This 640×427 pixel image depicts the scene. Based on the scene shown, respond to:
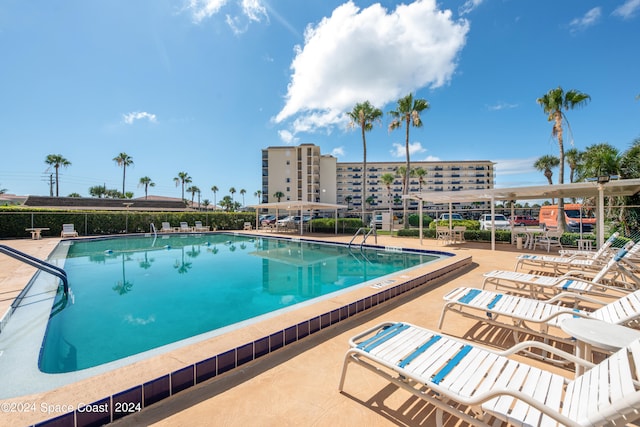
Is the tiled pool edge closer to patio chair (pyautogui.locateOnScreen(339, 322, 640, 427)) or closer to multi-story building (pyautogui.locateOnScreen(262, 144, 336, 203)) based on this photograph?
patio chair (pyautogui.locateOnScreen(339, 322, 640, 427))

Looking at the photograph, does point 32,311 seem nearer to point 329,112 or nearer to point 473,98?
point 473,98

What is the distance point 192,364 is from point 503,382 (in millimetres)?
2467

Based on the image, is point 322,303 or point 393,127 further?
point 393,127

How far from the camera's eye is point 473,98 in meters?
19.6

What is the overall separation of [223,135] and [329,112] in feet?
36.0

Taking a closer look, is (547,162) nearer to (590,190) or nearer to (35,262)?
(590,190)

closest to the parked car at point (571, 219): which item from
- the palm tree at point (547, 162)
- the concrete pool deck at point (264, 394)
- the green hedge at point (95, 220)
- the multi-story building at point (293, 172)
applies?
the palm tree at point (547, 162)

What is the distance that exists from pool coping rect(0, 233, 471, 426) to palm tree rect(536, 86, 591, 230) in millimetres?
17637

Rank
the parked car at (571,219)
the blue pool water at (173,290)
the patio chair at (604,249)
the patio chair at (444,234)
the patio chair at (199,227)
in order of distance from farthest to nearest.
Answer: the patio chair at (199,227)
the parked car at (571,219)
the patio chair at (444,234)
the patio chair at (604,249)
the blue pool water at (173,290)

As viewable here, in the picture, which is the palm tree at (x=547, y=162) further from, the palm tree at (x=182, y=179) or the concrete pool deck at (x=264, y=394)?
the palm tree at (x=182, y=179)

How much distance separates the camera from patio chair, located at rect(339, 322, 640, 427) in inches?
50.8

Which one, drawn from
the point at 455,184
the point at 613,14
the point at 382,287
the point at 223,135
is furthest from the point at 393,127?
the point at 455,184

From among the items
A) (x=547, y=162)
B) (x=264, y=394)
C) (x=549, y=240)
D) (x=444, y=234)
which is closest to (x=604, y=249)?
(x=549, y=240)

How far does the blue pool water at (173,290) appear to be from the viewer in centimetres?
405
